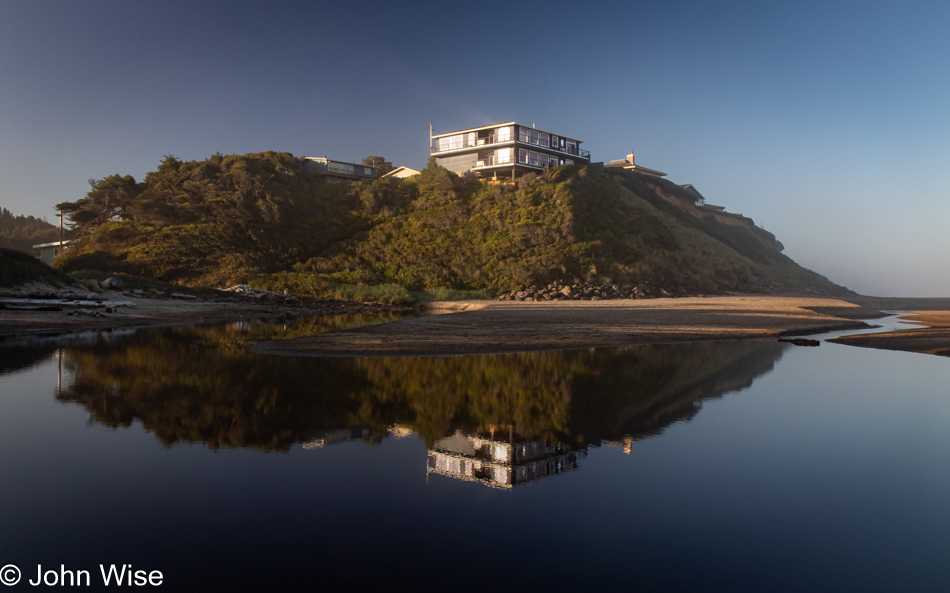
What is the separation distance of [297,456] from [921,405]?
38.1 ft

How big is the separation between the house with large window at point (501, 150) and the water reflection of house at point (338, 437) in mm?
59402

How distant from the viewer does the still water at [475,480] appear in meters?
4.54

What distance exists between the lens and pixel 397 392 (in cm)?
1087

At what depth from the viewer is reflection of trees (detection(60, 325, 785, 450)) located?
8477mm

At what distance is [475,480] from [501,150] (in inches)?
2458

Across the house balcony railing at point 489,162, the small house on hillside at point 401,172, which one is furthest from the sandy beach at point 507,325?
the small house on hillside at point 401,172

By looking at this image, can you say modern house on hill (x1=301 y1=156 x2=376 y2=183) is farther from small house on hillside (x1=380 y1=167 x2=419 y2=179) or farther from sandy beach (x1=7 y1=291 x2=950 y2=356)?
sandy beach (x1=7 y1=291 x2=950 y2=356)

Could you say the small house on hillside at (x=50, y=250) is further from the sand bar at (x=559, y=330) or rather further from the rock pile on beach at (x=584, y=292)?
the sand bar at (x=559, y=330)

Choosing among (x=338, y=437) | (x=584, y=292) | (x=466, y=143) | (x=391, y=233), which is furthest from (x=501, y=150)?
(x=338, y=437)

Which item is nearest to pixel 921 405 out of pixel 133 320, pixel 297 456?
pixel 297 456

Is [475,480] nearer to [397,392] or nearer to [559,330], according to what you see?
[397,392]

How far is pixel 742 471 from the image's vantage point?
6.91 metres

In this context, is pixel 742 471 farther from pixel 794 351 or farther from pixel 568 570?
pixel 794 351

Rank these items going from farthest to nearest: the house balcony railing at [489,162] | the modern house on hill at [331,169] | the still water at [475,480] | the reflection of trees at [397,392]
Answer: the modern house on hill at [331,169] → the house balcony railing at [489,162] → the reflection of trees at [397,392] → the still water at [475,480]
